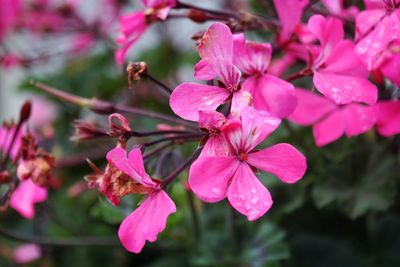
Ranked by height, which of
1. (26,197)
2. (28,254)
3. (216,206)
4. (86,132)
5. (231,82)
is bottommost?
(28,254)

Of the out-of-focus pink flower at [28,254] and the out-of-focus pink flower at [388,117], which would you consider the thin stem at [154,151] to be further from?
the out-of-focus pink flower at [28,254]

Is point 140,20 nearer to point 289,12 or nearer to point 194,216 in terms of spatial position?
point 289,12

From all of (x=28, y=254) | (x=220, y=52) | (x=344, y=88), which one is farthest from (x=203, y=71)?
(x=28, y=254)

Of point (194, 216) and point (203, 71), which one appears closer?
point (203, 71)

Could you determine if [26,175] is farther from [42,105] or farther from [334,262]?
[42,105]

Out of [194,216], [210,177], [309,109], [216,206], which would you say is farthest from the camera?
[216,206]

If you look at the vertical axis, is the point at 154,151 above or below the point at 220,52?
below

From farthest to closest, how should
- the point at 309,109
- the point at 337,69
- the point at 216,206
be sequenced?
the point at 216,206
the point at 309,109
the point at 337,69
